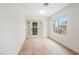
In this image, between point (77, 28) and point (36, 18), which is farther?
point (36, 18)

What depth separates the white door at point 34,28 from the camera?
9729 mm

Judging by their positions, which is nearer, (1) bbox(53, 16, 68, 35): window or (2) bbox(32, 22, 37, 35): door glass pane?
(1) bbox(53, 16, 68, 35): window

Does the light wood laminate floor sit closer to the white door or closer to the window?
the window

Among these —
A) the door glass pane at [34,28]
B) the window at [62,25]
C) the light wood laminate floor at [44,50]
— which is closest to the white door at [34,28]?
the door glass pane at [34,28]

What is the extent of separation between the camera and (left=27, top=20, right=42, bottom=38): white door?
973cm

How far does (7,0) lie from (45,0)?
1.07ft

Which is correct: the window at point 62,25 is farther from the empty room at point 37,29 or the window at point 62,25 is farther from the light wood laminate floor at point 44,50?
the light wood laminate floor at point 44,50

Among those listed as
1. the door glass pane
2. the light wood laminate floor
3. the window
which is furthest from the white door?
the light wood laminate floor

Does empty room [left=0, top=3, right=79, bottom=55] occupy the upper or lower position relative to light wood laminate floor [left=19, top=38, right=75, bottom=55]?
upper

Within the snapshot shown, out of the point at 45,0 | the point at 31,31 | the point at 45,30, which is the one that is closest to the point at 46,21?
the point at 45,30

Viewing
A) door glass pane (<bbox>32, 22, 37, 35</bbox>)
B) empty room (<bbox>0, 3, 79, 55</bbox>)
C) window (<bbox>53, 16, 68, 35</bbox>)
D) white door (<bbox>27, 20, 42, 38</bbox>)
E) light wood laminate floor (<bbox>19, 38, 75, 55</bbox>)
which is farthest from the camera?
door glass pane (<bbox>32, 22, 37, 35</bbox>)

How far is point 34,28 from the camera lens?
992cm
